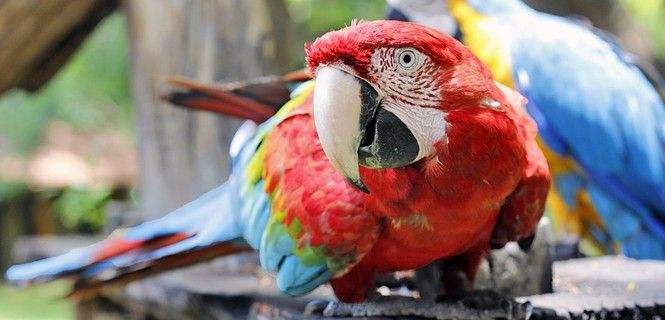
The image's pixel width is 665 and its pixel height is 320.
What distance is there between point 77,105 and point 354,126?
3765mm

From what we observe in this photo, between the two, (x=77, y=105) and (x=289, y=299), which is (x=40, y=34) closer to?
(x=289, y=299)

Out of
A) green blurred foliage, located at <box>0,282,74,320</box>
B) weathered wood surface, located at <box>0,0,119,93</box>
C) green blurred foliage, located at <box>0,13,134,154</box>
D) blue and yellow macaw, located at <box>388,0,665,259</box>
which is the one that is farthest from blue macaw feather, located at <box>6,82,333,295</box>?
green blurred foliage, located at <box>0,13,134,154</box>

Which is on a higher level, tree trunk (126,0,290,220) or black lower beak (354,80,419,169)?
black lower beak (354,80,419,169)

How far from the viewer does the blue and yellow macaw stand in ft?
5.51

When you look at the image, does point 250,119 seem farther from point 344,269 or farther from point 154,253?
point 344,269

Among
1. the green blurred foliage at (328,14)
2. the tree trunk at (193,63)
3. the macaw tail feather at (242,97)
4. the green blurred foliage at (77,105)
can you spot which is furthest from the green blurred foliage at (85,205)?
the macaw tail feather at (242,97)

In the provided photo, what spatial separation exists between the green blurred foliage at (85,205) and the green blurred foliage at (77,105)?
33 cm

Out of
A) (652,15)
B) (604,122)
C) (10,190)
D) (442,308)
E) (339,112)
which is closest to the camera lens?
(339,112)

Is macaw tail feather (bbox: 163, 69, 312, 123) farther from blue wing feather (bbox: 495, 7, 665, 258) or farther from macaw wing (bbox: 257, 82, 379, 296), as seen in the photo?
blue wing feather (bbox: 495, 7, 665, 258)

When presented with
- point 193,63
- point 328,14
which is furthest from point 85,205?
point 193,63

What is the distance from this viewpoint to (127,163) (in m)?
4.32

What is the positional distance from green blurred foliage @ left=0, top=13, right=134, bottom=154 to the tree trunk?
243cm

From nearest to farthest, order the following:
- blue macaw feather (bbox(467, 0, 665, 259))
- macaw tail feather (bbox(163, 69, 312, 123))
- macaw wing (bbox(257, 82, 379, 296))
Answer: macaw wing (bbox(257, 82, 379, 296)) → macaw tail feather (bbox(163, 69, 312, 123)) → blue macaw feather (bbox(467, 0, 665, 259))

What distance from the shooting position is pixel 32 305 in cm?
409
